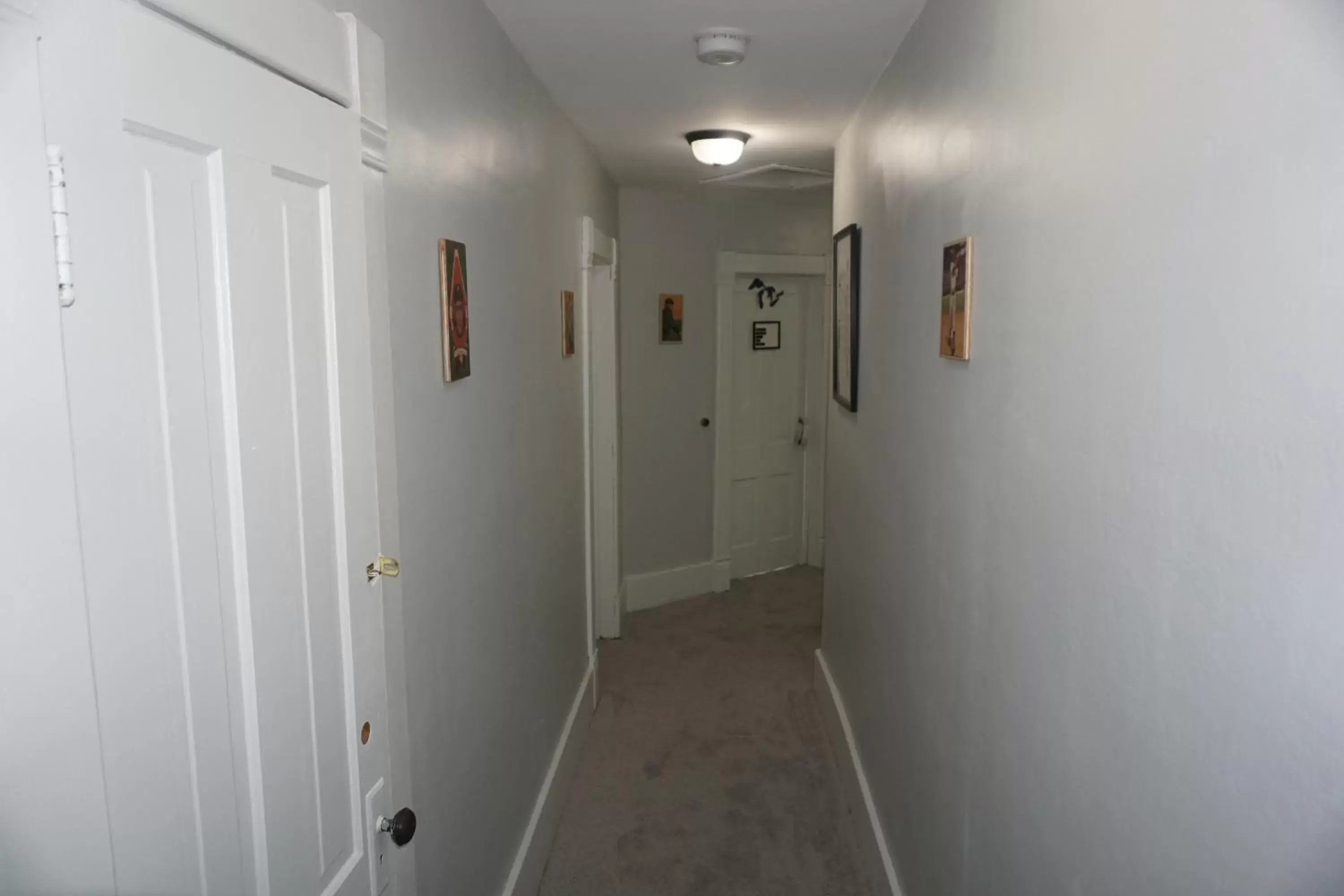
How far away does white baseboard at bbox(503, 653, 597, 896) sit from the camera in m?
2.50

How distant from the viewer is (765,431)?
18.9 feet

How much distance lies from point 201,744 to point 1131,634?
108 cm

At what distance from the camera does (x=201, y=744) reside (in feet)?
3.06

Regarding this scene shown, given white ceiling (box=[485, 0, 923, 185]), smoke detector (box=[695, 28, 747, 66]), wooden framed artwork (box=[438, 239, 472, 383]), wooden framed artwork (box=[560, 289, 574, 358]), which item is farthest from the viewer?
wooden framed artwork (box=[560, 289, 574, 358])

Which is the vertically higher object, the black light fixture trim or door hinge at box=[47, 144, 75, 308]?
the black light fixture trim

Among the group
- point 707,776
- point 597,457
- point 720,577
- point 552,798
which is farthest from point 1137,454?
point 720,577

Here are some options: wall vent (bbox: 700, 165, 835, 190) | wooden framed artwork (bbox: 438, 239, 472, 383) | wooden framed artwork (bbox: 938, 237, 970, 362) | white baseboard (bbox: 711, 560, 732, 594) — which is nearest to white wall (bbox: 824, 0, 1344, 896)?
wooden framed artwork (bbox: 938, 237, 970, 362)

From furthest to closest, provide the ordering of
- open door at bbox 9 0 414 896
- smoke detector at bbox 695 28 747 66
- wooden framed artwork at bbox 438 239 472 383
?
smoke detector at bbox 695 28 747 66
wooden framed artwork at bbox 438 239 472 383
open door at bbox 9 0 414 896

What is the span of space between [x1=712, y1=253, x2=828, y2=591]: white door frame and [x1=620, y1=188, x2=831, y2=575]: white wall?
38 millimetres

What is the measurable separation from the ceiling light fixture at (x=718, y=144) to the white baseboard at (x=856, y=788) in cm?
218

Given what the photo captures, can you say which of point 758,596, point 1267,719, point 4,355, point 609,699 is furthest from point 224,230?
point 758,596

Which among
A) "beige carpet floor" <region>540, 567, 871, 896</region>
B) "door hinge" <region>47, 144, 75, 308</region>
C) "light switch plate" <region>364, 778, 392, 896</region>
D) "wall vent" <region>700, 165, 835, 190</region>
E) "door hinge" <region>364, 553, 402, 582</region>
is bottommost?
"beige carpet floor" <region>540, 567, 871, 896</region>

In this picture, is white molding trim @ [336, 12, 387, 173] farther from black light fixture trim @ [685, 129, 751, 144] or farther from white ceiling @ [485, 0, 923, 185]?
black light fixture trim @ [685, 129, 751, 144]

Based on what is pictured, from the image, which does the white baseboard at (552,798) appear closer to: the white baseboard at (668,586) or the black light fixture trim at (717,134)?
the white baseboard at (668,586)
